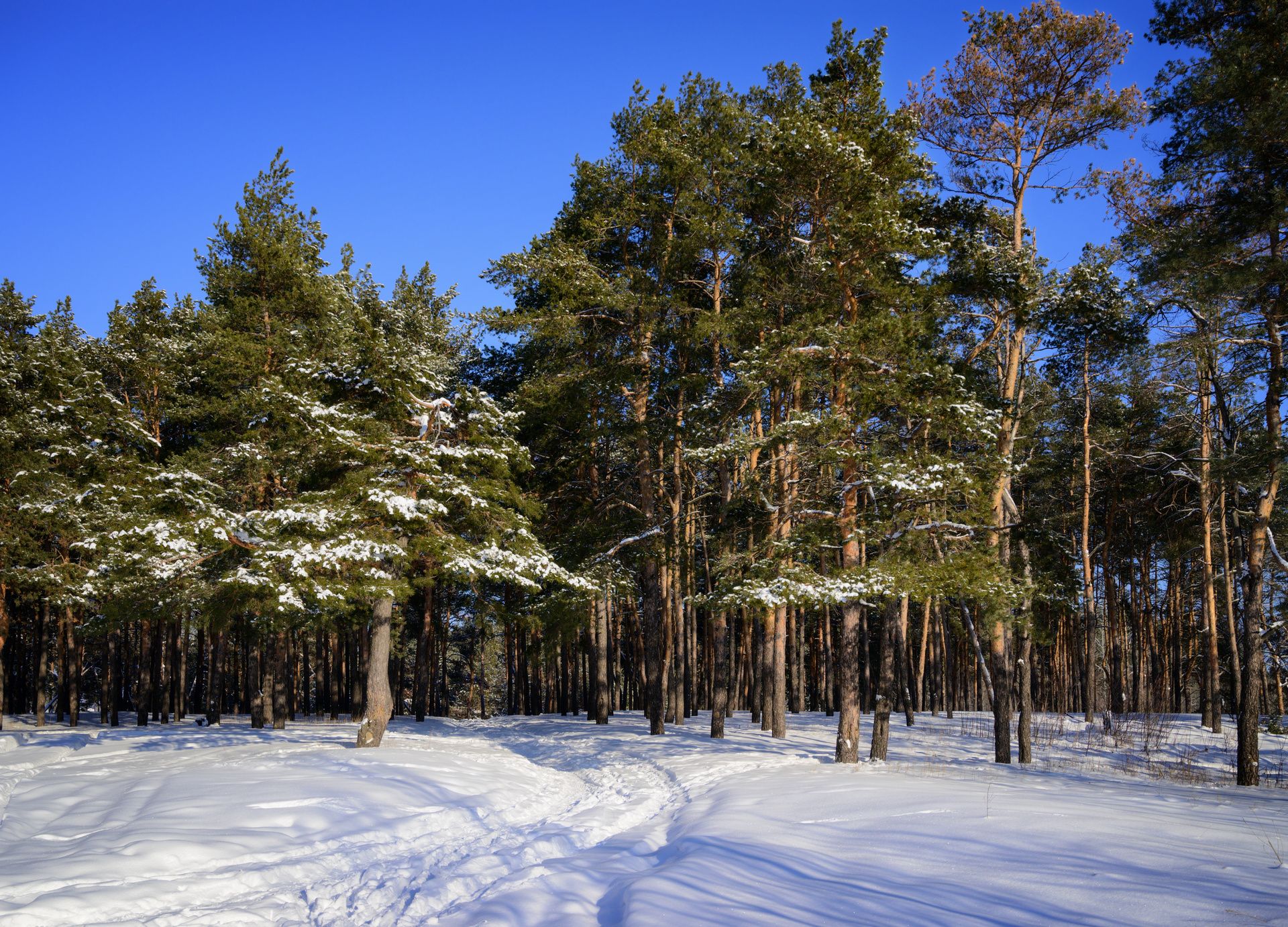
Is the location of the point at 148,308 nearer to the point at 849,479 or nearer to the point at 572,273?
the point at 572,273

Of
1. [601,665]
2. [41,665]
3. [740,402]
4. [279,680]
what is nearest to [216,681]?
[279,680]

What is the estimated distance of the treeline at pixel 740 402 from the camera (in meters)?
13.1

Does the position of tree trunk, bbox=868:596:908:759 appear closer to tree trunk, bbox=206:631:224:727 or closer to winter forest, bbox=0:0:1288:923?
winter forest, bbox=0:0:1288:923

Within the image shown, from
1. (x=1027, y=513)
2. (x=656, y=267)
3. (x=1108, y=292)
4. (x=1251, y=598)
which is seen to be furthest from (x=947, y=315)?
(x=1027, y=513)

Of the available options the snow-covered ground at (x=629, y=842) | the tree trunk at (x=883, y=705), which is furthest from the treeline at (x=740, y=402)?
the snow-covered ground at (x=629, y=842)

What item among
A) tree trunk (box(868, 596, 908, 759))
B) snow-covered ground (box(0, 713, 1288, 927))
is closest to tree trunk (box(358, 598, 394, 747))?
snow-covered ground (box(0, 713, 1288, 927))

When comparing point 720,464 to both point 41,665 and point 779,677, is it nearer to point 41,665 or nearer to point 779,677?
point 779,677

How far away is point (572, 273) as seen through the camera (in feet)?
64.2

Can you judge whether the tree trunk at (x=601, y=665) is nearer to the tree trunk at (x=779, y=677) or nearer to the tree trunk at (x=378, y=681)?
the tree trunk at (x=779, y=677)

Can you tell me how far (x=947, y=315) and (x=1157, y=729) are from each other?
14546 mm

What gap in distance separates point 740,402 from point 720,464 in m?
4.11

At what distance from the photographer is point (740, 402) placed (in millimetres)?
15609

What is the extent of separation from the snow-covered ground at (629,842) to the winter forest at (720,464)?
3.1 inches

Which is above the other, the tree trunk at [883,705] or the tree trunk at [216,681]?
the tree trunk at [883,705]
